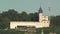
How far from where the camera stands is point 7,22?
61.9 m

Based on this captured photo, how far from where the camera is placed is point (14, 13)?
3130 inches

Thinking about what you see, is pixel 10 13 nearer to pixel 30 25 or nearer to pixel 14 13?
pixel 14 13

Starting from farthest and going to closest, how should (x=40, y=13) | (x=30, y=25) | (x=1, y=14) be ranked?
(x=1, y=14), (x=40, y=13), (x=30, y=25)

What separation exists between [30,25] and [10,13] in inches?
1044

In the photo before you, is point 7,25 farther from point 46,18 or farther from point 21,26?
point 46,18

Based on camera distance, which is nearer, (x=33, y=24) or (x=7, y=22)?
(x=33, y=24)

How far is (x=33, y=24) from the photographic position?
55812 mm

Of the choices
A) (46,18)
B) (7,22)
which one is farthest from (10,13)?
(46,18)

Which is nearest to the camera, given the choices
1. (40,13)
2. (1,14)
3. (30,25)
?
(30,25)

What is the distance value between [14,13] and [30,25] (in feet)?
80.2

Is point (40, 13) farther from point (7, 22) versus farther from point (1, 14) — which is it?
point (1, 14)

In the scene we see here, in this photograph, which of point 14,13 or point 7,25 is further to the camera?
point 14,13

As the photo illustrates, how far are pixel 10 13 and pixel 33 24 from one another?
26449mm

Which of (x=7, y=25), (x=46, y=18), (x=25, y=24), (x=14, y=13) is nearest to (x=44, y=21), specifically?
(x=46, y=18)
